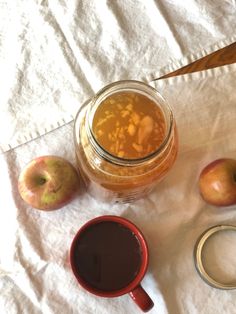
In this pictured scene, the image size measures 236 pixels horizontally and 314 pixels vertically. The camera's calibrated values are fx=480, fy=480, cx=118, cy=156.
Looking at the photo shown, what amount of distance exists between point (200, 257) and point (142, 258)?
0.28 feet

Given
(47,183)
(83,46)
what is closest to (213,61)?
(83,46)

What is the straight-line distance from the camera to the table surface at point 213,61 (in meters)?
0.74

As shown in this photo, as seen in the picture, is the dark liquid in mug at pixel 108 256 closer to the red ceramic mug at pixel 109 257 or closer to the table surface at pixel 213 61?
the red ceramic mug at pixel 109 257

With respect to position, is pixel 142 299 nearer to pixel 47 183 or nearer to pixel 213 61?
pixel 47 183

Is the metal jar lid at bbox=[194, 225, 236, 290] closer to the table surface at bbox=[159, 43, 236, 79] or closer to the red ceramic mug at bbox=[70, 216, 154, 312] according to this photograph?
the red ceramic mug at bbox=[70, 216, 154, 312]

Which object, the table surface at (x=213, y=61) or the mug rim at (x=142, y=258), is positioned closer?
the mug rim at (x=142, y=258)

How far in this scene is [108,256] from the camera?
65 centimetres

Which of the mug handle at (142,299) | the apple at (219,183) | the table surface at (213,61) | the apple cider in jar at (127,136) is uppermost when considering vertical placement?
the apple cider in jar at (127,136)

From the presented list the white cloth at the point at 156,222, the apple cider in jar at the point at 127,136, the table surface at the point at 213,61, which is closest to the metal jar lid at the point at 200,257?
the white cloth at the point at 156,222

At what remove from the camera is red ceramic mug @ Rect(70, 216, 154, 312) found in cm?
64

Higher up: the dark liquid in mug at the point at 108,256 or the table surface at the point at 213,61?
the table surface at the point at 213,61

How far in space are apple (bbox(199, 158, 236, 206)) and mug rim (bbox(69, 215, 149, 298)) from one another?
113 millimetres

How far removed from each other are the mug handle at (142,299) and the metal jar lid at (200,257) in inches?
3.5

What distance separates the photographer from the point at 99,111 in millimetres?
578
